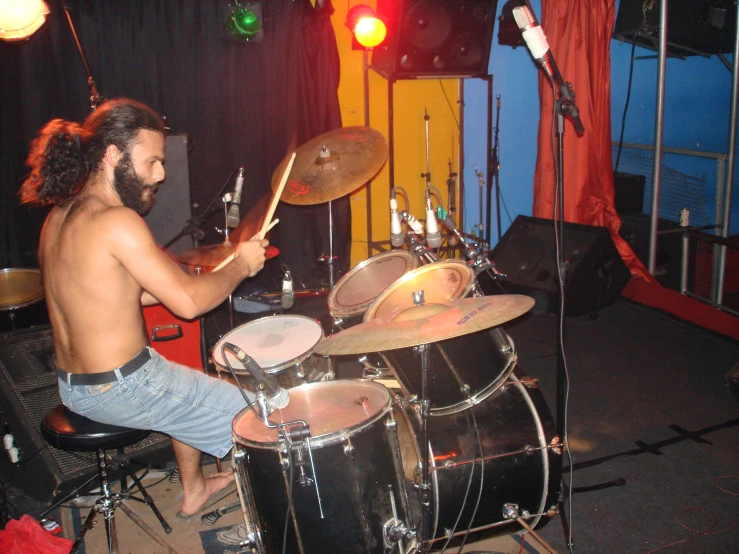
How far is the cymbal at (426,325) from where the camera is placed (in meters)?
1.77

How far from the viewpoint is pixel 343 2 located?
5.56 meters

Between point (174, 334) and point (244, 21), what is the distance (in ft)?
9.50

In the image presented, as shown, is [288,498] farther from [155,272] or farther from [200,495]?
[200,495]

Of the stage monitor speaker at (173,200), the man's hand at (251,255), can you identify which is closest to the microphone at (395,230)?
the man's hand at (251,255)

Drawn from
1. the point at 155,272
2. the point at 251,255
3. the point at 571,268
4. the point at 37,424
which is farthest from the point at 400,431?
the point at 571,268

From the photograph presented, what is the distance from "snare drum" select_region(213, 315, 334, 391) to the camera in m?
2.35

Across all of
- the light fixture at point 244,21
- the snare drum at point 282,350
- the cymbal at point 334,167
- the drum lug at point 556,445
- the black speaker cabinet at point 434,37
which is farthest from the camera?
the black speaker cabinet at point 434,37

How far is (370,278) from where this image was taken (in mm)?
2902

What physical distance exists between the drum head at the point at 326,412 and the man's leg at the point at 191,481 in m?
0.82

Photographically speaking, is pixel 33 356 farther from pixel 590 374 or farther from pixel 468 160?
pixel 468 160

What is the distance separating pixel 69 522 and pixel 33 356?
0.86 metres

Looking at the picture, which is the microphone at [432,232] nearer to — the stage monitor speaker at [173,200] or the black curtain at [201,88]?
the stage monitor speaker at [173,200]

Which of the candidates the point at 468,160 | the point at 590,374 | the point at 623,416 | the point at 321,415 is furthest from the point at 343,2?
the point at 321,415

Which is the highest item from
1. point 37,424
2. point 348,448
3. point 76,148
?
point 76,148
